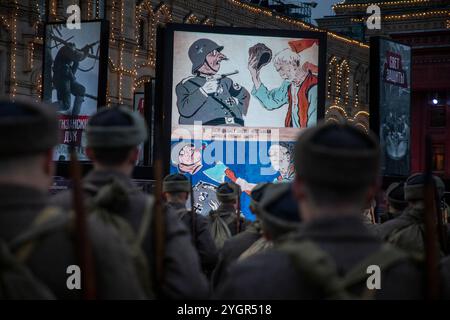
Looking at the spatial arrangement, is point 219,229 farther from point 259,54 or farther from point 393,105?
point 393,105

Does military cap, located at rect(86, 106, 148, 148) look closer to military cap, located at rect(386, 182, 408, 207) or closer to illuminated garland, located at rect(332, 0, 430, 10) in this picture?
military cap, located at rect(386, 182, 408, 207)

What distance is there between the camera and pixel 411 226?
698 centimetres

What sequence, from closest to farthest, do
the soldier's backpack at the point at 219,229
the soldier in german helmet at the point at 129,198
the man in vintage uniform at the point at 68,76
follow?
the soldier in german helmet at the point at 129,198 < the soldier's backpack at the point at 219,229 < the man in vintage uniform at the point at 68,76

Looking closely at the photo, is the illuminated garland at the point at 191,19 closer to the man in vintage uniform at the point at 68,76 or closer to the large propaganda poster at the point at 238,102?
the man in vintage uniform at the point at 68,76

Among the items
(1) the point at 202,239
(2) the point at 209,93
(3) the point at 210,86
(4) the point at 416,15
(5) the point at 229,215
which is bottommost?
(1) the point at 202,239

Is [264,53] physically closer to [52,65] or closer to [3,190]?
[52,65]

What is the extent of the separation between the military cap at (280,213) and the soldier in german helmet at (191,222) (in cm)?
Result: 439

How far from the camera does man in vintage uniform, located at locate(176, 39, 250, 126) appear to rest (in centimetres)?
1553

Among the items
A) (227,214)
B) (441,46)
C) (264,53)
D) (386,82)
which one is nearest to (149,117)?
(264,53)

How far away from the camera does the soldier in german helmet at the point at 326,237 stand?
3.17 m

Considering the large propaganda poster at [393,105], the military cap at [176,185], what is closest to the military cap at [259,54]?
the large propaganda poster at [393,105]

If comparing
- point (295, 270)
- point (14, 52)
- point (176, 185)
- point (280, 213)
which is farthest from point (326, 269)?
point (14, 52)

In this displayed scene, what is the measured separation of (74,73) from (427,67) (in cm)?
1873

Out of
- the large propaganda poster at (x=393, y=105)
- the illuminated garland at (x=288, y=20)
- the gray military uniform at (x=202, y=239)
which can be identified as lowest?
the gray military uniform at (x=202, y=239)
